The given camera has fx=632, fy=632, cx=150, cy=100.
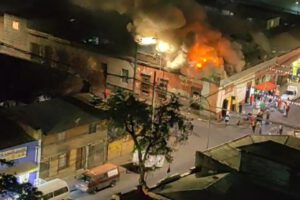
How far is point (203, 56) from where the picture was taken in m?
30.1

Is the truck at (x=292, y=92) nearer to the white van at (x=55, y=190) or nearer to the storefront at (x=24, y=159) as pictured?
the storefront at (x=24, y=159)

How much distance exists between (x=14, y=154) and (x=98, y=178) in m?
2.87

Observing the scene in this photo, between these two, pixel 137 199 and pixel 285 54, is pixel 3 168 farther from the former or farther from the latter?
pixel 285 54

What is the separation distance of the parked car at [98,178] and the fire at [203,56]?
9.50 metres

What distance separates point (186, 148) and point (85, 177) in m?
5.71

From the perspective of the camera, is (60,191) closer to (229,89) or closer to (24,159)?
(24,159)

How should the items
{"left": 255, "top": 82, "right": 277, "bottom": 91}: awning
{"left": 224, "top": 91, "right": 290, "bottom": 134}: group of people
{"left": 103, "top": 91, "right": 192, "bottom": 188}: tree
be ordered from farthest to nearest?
{"left": 255, "top": 82, "right": 277, "bottom": 91}: awning
{"left": 224, "top": 91, "right": 290, "bottom": 134}: group of people
{"left": 103, "top": 91, "right": 192, "bottom": 188}: tree

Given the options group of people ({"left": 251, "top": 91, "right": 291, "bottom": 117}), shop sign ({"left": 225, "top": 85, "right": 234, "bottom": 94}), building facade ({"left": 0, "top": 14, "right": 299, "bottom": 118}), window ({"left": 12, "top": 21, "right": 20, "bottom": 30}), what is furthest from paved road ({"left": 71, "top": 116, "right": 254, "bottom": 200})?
window ({"left": 12, "top": 21, "right": 20, "bottom": 30})

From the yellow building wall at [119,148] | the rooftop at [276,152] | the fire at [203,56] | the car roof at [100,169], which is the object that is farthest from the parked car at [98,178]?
the fire at [203,56]

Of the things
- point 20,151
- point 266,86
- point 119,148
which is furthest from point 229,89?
point 20,151

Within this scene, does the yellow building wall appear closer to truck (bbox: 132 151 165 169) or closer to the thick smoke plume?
truck (bbox: 132 151 165 169)

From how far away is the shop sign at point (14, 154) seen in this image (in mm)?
20144

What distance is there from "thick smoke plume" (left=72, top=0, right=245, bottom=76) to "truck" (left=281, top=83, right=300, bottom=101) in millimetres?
3517

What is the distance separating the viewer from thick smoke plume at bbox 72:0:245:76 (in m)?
30.5
